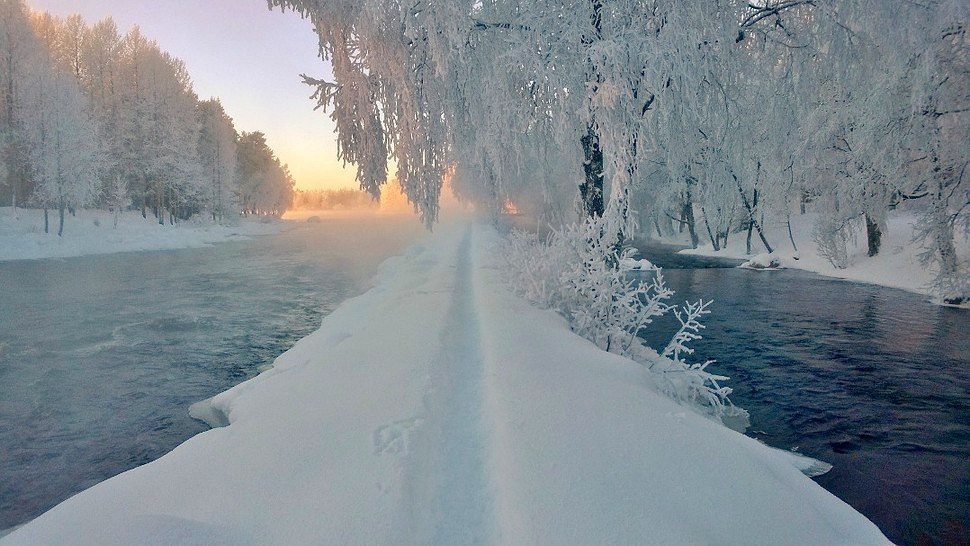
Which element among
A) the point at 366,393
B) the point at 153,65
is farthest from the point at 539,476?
the point at 153,65

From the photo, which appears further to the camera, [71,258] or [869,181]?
[71,258]

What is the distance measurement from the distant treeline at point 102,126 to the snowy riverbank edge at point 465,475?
113 ft

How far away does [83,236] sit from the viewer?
30500 millimetres

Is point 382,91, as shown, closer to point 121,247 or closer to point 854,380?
point 854,380

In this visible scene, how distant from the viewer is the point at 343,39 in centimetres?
852

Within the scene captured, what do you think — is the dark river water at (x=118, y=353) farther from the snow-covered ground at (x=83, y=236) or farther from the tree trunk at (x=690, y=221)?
the tree trunk at (x=690, y=221)

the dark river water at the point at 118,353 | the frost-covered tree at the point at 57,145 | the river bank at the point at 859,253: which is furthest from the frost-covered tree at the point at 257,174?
the river bank at the point at 859,253

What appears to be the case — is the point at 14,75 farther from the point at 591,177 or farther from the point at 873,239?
the point at 873,239

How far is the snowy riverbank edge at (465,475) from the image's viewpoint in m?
3.14

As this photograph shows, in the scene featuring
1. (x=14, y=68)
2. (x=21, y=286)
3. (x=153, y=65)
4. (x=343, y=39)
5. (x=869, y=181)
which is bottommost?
(x=21, y=286)

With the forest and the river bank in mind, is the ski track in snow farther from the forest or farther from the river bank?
the river bank

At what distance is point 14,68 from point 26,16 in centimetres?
422

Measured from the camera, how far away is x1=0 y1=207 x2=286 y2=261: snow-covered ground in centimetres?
2720

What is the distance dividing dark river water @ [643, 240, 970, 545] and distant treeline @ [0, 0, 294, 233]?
3585 cm
